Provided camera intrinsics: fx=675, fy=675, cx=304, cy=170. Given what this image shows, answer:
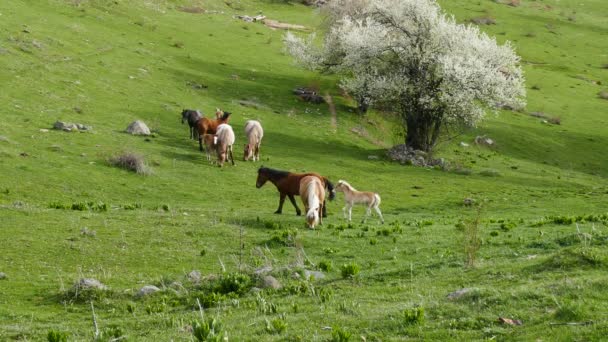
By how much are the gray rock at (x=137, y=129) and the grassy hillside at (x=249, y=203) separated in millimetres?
760

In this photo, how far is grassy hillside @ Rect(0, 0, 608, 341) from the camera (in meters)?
13.5

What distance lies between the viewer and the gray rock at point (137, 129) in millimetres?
43975

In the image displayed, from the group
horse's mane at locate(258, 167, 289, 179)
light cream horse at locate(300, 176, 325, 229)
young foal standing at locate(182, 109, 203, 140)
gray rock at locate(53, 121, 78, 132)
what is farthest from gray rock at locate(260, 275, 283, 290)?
young foal standing at locate(182, 109, 203, 140)

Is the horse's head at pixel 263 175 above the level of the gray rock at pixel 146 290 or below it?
below

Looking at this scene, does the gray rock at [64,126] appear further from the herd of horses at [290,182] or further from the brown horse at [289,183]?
the brown horse at [289,183]

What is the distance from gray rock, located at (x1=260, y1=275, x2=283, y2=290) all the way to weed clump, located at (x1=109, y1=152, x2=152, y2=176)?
69.9ft

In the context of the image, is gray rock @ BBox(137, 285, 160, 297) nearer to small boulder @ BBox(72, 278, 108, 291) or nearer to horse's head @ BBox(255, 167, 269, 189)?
small boulder @ BBox(72, 278, 108, 291)

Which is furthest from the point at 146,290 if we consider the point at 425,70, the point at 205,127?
the point at 425,70

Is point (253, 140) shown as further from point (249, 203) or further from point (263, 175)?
point (263, 175)

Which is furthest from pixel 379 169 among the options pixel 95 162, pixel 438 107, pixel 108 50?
pixel 108 50

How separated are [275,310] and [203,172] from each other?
25.8 meters

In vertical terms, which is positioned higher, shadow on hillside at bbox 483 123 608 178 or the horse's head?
the horse's head

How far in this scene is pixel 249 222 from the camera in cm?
2686

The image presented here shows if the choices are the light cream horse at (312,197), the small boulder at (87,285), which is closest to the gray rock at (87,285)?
the small boulder at (87,285)
